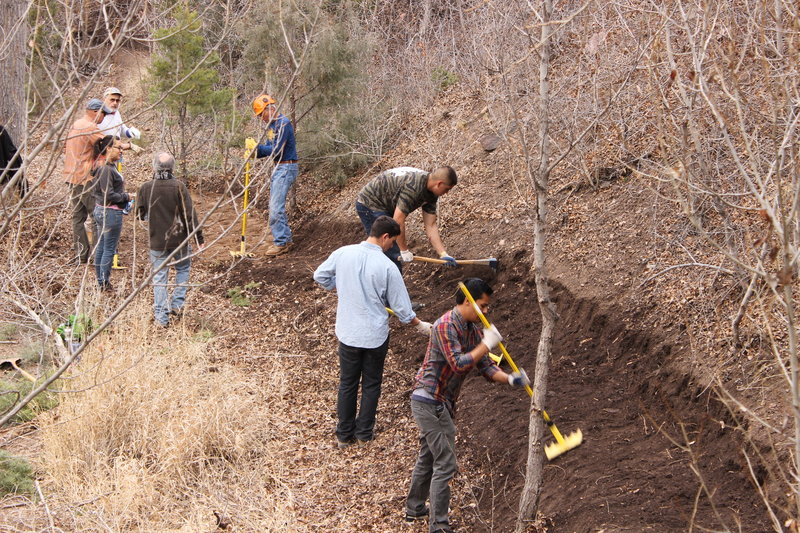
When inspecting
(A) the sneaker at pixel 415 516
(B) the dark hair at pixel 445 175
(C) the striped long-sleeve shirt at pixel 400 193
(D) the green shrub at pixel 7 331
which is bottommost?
(D) the green shrub at pixel 7 331

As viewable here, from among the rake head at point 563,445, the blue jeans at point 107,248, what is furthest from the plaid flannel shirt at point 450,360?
the blue jeans at point 107,248

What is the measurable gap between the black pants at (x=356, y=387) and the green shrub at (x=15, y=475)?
A: 2285 millimetres

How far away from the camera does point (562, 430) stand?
585 cm

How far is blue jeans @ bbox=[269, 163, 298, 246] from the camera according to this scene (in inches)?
436

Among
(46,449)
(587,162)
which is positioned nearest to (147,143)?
(587,162)

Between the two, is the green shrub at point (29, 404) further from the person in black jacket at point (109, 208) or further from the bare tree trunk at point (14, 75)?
the bare tree trunk at point (14, 75)

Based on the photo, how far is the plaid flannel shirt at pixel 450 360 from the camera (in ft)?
15.7

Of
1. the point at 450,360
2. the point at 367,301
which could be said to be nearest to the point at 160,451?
the point at 367,301

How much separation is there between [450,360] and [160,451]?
2.50 meters

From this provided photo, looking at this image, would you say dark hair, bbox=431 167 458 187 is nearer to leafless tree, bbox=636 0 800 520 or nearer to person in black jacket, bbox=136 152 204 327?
leafless tree, bbox=636 0 800 520

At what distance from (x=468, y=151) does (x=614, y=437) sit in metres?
6.73

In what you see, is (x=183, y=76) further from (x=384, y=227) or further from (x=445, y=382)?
(x=445, y=382)

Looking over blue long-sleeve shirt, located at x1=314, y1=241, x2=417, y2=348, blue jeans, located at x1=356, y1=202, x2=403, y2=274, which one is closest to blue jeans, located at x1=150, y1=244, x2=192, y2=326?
blue jeans, located at x1=356, y1=202, x2=403, y2=274

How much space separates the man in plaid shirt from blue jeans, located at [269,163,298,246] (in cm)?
630
